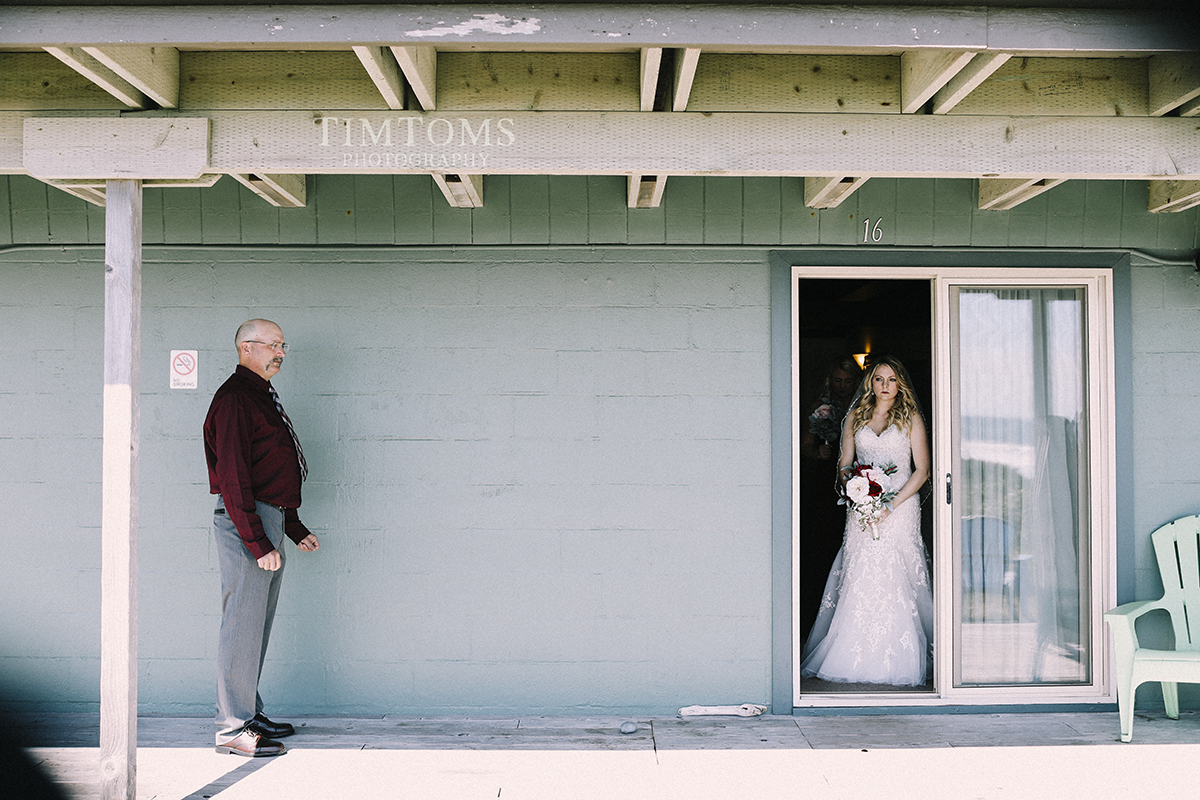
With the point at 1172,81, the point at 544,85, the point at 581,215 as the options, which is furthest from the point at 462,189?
the point at 1172,81

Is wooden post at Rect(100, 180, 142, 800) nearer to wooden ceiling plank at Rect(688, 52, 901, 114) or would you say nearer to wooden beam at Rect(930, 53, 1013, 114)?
wooden ceiling plank at Rect(688, 52, 901, 114)

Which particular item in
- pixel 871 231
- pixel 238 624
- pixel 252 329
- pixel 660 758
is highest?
pixel 871 231

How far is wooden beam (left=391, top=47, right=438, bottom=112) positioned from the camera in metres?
2.68

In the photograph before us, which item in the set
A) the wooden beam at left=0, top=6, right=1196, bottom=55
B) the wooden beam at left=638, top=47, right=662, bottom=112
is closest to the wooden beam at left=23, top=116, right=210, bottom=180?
the wooden beam at left=0, top=6, right=1196, bottom=55

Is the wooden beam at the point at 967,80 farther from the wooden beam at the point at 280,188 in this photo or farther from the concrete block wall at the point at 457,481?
the wooden beam at the point at 280,188

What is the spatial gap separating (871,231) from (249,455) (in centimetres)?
305

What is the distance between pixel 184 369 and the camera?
413 cm

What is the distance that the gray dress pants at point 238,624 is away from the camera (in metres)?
3.56

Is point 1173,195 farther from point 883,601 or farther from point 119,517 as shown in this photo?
point 119,517

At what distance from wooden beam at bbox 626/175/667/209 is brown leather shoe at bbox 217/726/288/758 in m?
2.84

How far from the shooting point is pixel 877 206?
4176 mm

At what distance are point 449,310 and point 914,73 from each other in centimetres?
229

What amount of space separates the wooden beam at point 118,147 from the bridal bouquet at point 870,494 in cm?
337

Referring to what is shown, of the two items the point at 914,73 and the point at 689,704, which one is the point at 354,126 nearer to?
the point at 914,73
